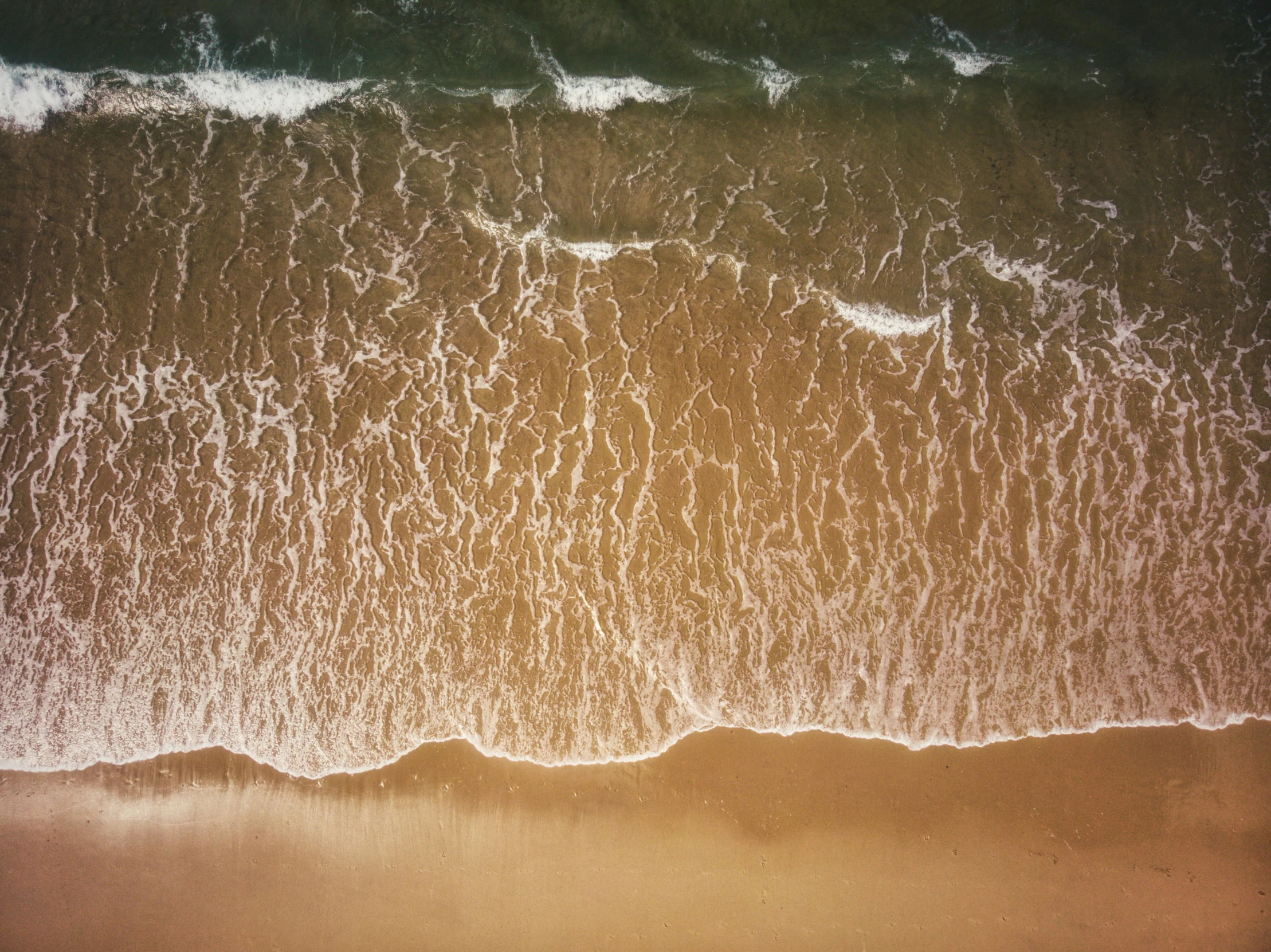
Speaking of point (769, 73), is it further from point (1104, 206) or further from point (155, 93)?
point (155, 93)

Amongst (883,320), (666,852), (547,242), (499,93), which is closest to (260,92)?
(499,93)

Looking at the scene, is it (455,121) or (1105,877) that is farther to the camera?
(455,121)

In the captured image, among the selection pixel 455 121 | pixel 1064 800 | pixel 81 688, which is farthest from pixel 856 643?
pixel 81 688

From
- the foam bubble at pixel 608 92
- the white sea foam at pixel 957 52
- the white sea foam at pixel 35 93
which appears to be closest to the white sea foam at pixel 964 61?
the white sea foam at pixel 957 52

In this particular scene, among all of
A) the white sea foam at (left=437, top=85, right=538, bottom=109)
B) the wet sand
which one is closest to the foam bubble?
the white sea foam at (left=437, top=85, right=538, bottom=109)

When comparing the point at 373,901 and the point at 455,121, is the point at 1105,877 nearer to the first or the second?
the point at 373,901

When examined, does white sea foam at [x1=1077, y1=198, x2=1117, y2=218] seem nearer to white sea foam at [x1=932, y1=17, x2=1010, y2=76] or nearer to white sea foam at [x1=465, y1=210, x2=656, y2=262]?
white sea foam at [x1=932, y1=17, x2=1010, y2=76]

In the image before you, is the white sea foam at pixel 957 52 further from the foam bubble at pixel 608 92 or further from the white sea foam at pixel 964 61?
the foam bubble at pixel 608 92
